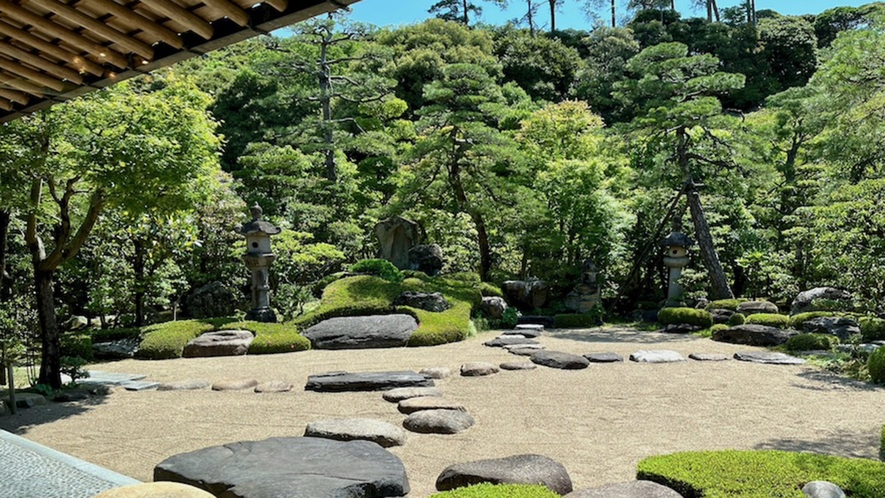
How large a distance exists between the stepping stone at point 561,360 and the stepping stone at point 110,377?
535 cm

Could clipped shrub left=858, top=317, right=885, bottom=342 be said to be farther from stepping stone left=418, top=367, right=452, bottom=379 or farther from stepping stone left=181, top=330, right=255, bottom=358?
stepping stone left=181, top=330, right=255, bottom=358

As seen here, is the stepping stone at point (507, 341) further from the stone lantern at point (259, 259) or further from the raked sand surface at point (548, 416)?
the stone lantern at point (259, 259)

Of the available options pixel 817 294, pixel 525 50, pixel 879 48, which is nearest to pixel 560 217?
pixel 817 294

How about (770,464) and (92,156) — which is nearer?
(770,464)

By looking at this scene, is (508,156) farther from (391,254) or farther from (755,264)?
(755,264)

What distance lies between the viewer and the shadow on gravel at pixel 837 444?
4262 mm

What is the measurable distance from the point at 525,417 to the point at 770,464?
2303 mm

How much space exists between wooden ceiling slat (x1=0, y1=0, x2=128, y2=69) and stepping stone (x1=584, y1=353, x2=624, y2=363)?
270 inches

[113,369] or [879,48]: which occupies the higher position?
[879,48]

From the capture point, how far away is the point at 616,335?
11.0 meters

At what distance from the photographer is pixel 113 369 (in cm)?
871

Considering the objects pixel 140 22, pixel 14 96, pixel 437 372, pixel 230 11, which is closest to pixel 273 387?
pixel 437 372

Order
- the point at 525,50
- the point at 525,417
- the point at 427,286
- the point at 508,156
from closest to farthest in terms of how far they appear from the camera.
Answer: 1. the point at 525,417
2. the point at 427,286
3. the point at 508,156
4. the point at 525,50

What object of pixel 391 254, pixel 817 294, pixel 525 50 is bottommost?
pixel 817 294
